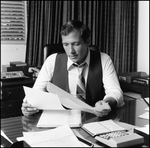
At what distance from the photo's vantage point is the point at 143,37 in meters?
3.72

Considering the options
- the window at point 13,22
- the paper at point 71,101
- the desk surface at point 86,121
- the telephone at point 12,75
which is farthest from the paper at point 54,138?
the window at point 13,22

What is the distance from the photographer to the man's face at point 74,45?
1.77 meters

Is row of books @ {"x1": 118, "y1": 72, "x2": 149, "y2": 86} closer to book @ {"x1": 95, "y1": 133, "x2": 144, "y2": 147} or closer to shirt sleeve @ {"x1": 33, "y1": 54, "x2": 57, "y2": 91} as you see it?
shirt sleeve @ {"x1": 33, "y1": 54, "x2": 57, "y2": 91}

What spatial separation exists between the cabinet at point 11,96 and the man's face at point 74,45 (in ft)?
3.08

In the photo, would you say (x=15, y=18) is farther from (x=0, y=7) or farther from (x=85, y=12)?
(x=85, y=12)

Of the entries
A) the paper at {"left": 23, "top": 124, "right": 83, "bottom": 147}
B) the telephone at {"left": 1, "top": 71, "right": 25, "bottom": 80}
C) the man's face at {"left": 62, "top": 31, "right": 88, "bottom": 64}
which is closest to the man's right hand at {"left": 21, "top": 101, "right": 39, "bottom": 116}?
the paper at {"left": 23, "top": 124, "right": 83, "bottom": 147}

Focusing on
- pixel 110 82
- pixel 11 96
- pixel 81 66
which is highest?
pixel 81 66

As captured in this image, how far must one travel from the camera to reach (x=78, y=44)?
1.80 m

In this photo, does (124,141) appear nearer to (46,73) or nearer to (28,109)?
(28,109)

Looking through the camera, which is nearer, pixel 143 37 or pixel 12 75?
→ pixel 12 75

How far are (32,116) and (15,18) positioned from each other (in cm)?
203

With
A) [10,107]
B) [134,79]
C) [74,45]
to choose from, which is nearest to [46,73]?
[74,45]

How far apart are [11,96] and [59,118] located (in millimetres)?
1359

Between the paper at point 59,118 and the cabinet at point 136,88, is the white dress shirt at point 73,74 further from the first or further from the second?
the cabinet at point 136,88
